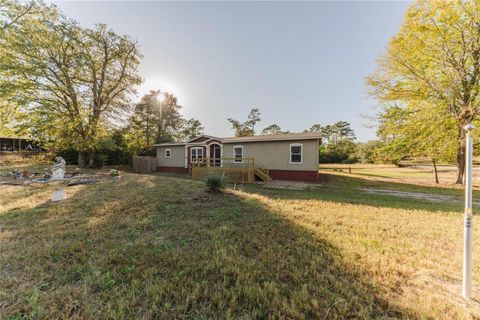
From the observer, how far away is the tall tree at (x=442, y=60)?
9.19 metres

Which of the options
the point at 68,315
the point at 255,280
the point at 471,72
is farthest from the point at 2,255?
the point at 471,72

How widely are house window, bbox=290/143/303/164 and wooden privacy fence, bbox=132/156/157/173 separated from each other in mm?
14347

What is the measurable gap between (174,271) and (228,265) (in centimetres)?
75

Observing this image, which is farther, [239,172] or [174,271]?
[239,172]

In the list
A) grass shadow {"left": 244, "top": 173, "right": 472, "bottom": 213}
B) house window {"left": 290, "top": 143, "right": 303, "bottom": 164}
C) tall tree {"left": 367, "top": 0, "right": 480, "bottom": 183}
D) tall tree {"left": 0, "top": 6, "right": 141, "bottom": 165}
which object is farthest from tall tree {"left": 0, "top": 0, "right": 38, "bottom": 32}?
tall tree {"left": 367, "top": 0, "right": 480, "bottom": 183}

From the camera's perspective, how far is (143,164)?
59.9 feet

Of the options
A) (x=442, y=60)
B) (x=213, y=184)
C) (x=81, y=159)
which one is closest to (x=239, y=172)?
(x=213, y=184)

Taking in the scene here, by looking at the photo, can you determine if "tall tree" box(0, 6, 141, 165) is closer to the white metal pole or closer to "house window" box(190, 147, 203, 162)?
"house window" box(190, 147, 203, 162)

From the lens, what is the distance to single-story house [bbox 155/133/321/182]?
39.2 feet

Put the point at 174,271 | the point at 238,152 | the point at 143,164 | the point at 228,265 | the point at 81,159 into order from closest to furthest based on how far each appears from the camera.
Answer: the point at 174,271 < the point at 228,265 < the point at 238,152 < the point at 81,159 < the point at 143,164

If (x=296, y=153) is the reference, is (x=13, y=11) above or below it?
above

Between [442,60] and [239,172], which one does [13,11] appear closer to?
[239,172]

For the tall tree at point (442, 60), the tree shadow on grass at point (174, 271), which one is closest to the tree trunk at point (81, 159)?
the tree shadow on grass at point (174, 271)

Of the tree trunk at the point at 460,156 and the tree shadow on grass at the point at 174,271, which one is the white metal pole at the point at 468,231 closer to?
the tree shadow on grass at the point at 174,271
